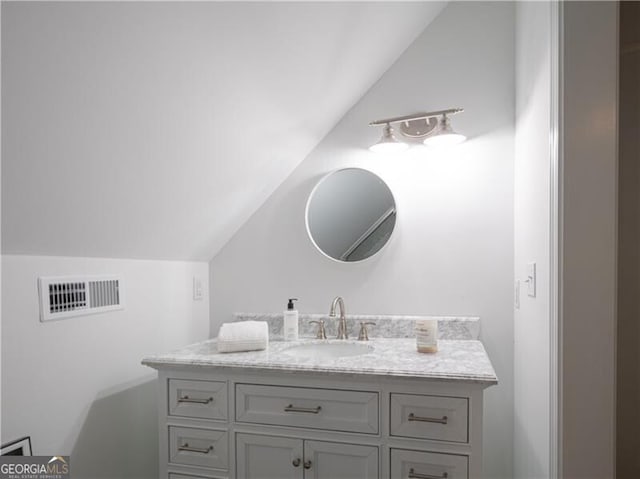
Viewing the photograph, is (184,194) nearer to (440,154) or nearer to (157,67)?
(157,67)

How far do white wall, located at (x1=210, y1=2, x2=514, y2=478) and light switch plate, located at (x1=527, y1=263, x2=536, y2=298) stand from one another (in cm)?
41

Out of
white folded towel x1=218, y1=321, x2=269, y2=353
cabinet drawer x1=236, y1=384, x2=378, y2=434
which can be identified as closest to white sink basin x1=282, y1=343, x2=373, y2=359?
white folded towel x1=218, y1=321, x2=269, y2=353

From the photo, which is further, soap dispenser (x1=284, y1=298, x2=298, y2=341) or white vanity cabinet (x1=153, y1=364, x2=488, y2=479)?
soap dispenser (x1=284, y1=298, x2=298, y2=341)

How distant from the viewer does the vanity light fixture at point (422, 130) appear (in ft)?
6.32

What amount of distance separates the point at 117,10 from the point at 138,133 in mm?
382

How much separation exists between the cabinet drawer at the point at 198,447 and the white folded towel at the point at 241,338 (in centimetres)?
29

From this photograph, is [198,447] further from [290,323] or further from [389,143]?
→ [389,143]

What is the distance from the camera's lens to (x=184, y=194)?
170 cm

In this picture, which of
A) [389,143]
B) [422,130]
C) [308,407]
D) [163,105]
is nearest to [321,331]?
[308,407]

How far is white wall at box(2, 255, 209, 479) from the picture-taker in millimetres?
1299

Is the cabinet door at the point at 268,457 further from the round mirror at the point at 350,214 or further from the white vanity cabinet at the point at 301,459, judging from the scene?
the round mirror at the point at 350,214

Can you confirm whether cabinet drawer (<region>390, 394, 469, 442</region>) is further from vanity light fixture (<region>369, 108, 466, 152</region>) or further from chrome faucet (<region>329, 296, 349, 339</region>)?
vanity light fixture (<region>369, 108, 466, 152</region>)

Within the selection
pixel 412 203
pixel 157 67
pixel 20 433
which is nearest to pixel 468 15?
pixel 412 203

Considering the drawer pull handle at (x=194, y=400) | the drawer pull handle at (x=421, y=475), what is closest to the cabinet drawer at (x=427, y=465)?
the drawer pull handle at (x=421, y=475)
